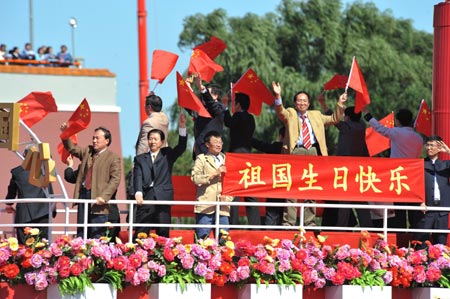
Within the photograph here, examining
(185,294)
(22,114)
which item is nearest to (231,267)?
(185,294)

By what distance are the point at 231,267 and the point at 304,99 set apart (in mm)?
2490

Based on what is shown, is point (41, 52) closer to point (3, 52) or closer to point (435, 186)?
point (3, 52)

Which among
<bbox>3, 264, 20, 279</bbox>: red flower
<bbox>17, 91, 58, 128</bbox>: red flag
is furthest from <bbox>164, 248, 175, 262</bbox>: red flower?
<bbox>17, 91, 58, 128</bbox>: red flag

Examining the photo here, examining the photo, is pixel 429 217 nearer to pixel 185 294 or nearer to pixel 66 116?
pixel 185 294

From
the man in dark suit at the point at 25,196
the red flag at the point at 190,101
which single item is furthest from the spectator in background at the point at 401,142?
the man in dark suit at the point at 25,196

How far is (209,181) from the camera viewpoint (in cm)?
1544

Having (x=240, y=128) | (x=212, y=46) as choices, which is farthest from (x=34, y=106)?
(x=240, y=128)

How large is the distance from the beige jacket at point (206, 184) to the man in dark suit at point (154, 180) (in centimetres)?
31

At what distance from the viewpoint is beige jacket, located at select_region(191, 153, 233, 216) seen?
15.4 metres

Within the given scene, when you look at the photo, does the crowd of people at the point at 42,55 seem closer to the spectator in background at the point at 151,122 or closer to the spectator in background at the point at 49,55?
the spectator in background at the point at 49,55

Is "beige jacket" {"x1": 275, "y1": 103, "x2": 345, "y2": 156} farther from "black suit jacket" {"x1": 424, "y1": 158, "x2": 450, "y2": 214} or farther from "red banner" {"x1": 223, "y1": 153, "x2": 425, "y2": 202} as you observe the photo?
"black suit jacket" {"x1": 424, "y1": 158, "x2": 450, "y2": 214}

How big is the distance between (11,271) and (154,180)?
76.6 inches

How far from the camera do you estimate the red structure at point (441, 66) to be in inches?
687

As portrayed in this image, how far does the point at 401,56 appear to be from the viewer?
42.4 meters
